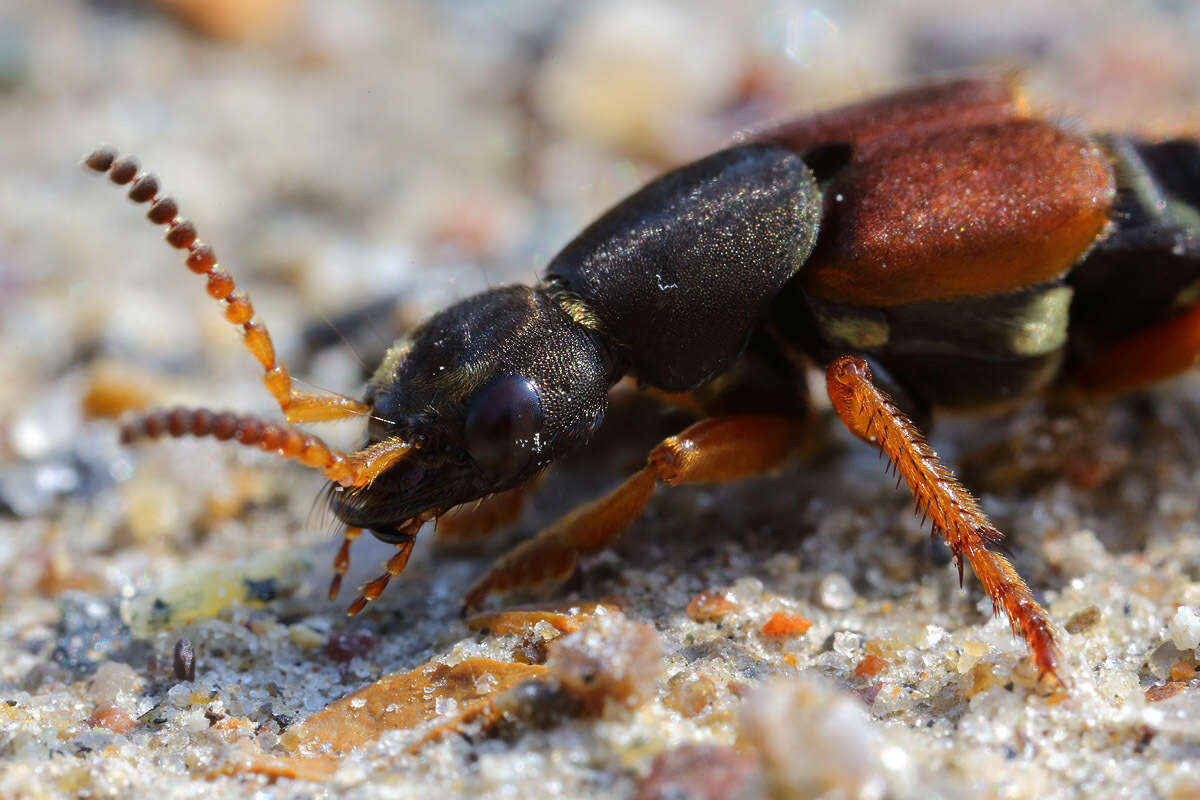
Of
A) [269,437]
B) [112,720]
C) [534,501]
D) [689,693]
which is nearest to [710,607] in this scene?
[689,693]

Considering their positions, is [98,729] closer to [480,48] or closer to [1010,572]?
[1010,572]

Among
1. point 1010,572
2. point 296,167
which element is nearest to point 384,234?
point 296,167

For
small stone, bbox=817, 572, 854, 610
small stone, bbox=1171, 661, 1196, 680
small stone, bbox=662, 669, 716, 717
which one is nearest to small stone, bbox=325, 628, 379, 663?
small stone, bbox=662, 669, 716, 717

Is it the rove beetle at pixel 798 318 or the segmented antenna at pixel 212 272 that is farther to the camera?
the rove beetle at pixel 798 318

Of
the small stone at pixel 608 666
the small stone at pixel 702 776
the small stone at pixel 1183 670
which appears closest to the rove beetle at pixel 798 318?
the small stone at pixel 1183 670

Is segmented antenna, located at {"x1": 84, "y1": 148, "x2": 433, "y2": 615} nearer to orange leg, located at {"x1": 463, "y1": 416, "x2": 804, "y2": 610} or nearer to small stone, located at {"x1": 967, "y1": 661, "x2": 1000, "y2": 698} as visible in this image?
orange leg, located at {"x1": 463, "y1": 416, "x2": 804, "y2": 610}

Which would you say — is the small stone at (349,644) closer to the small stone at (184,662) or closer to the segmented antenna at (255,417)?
the segmented antenna at (255,417)
